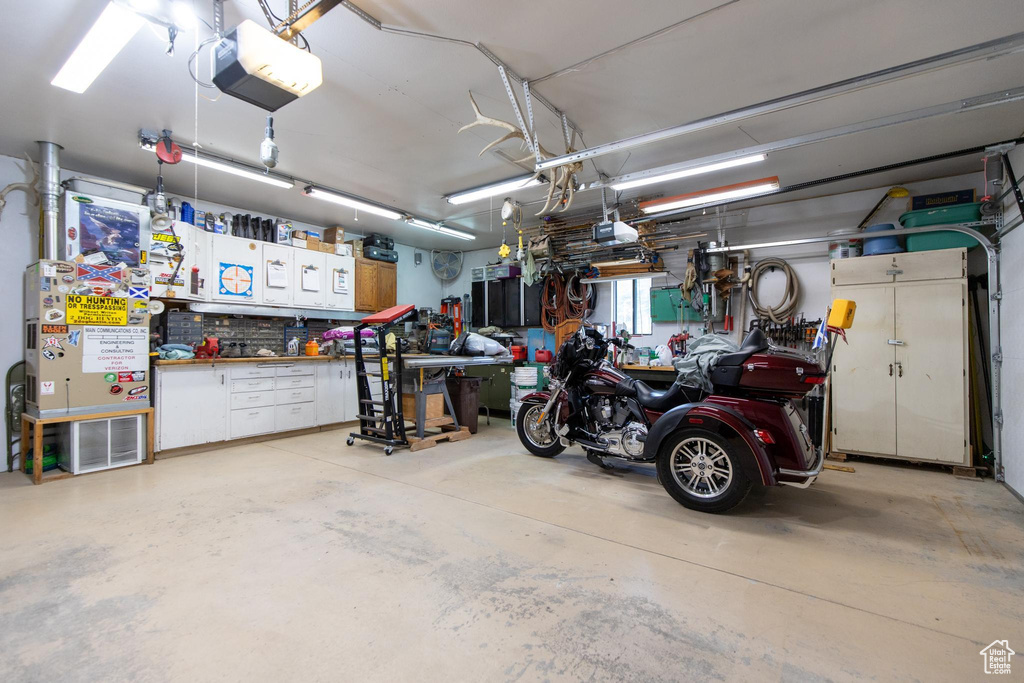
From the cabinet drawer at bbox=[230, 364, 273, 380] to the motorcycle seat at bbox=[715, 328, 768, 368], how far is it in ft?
16.8

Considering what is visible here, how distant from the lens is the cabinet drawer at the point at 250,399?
16.6ft

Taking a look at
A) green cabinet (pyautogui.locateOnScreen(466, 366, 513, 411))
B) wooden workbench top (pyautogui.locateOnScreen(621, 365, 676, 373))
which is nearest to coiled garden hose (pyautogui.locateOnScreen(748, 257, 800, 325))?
wooden workbench top (pyautogui.locateOnScreen(621, 365, 676, 373))

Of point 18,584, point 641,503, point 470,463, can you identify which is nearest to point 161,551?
point 18,584

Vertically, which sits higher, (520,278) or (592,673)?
(520,278)

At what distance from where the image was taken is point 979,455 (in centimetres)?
404

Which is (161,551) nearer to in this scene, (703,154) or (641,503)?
(641,503)

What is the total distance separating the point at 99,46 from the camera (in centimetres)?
264

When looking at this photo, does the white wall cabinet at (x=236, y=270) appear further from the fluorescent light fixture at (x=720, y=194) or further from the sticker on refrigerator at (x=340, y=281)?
the fluorescent light fixture at (x=720, y=194)

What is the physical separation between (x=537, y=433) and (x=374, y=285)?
404 centimetres

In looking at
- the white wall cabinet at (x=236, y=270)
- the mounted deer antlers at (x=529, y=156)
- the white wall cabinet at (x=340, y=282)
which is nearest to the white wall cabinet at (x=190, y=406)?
the white wall cabinet at (x=236, y=270)

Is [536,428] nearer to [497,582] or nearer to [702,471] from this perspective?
[702,471]

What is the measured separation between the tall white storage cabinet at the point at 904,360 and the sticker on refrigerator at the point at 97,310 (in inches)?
288

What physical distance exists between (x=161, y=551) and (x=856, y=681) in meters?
3.34

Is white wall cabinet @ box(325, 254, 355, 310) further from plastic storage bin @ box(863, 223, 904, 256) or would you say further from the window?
plastic storage bin @ box(863, 223, 904, 256)
